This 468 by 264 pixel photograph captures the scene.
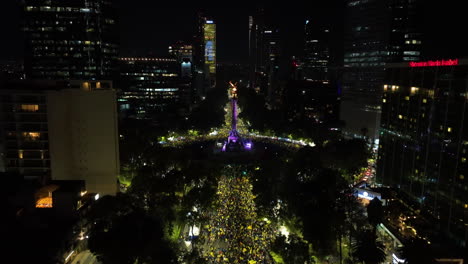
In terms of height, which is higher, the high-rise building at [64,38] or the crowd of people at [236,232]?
the high-rise building at [64,38]

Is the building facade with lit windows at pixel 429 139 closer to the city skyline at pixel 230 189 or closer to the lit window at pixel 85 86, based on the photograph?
the city skyline at pixel 230 189

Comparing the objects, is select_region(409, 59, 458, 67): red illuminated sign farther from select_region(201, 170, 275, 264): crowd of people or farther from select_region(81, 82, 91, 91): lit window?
select_region(81, 82, 91, 91): lit window

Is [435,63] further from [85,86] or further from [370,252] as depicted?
[85,86]

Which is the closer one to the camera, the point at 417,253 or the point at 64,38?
the point at 417,253

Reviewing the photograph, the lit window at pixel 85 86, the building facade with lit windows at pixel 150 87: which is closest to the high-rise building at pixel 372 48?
the building facade with lit windows at pixel 150 87

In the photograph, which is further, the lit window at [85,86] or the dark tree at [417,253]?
the lit window at [85,86]

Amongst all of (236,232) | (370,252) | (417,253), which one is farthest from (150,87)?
(417,253)

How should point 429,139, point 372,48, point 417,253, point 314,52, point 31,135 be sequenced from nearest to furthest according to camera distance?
1. point 417,253
2. point 429,139
3. point 31,135
4. point 372,48
5. point 314,52
